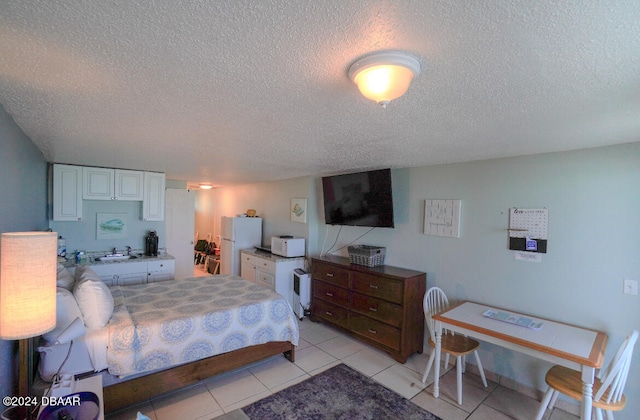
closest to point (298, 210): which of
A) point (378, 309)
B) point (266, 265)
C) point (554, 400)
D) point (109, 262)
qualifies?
point (266, 265)

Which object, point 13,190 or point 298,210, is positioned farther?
point 298,210

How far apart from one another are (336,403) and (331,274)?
1.69m

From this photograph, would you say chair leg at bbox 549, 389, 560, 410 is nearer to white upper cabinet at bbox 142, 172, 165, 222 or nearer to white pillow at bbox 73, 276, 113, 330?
white pillow at bbox 73, 276, 113, 330

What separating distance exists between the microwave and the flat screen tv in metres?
0.64

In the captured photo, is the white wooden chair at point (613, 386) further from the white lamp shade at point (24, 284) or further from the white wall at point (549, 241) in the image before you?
the white lamp shade at point (24, 284)

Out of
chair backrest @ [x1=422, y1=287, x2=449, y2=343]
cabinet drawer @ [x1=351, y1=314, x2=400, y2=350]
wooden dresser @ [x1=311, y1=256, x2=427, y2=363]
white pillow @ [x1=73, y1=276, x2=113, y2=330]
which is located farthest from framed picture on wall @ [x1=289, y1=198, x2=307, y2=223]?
white pillow @ [x1=73, y1=276, x2=113, y2=330]

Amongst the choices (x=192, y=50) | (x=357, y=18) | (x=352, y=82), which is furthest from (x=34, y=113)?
(x=357, y=18)

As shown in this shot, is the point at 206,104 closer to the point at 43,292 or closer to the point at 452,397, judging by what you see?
the point at 43,292

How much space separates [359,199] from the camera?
12.9 ft

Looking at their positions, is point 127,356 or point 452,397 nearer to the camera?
point 127,356

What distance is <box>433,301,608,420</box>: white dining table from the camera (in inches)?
74.7

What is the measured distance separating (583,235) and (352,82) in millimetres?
2510

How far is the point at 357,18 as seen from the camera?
895 millimetres

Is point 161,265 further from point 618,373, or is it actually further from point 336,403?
point 618,373
